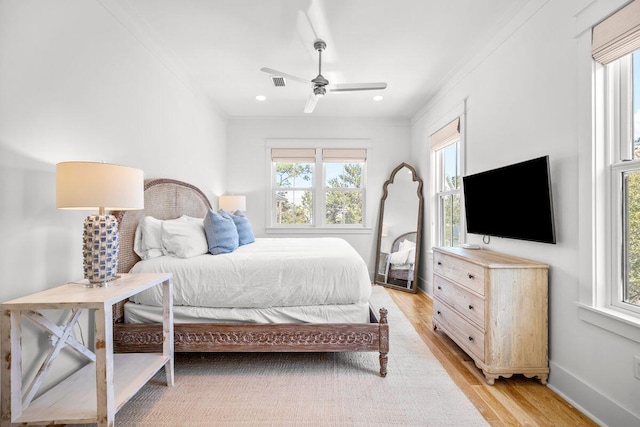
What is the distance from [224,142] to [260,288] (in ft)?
11.0

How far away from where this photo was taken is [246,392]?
1.96 metres

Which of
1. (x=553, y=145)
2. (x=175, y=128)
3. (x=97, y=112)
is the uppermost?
(x=175, y=128)

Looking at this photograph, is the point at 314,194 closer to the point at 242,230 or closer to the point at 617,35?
the point at 242,230

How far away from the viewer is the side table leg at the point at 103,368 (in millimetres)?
1362

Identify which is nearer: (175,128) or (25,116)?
(25,116)

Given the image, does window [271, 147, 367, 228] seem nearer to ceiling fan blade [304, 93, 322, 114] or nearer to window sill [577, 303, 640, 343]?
ceiling fan blade [304, 93, 322, 114]

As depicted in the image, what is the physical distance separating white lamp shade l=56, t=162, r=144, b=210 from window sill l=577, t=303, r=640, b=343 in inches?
107

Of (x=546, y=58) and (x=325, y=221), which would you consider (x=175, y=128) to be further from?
(x=546, y=58)

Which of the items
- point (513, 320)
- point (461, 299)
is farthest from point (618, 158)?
point (461, 299)

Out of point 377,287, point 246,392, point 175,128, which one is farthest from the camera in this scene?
point 377,287

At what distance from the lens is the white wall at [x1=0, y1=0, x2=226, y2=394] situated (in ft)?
5.10

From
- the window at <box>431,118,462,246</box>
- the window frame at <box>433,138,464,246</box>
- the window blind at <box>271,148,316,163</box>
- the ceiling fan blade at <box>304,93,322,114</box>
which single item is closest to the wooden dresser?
the window at <box>431,118,462,246</box>

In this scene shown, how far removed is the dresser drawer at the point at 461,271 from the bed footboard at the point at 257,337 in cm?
69

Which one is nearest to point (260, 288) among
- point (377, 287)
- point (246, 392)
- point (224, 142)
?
point (246, 392)
